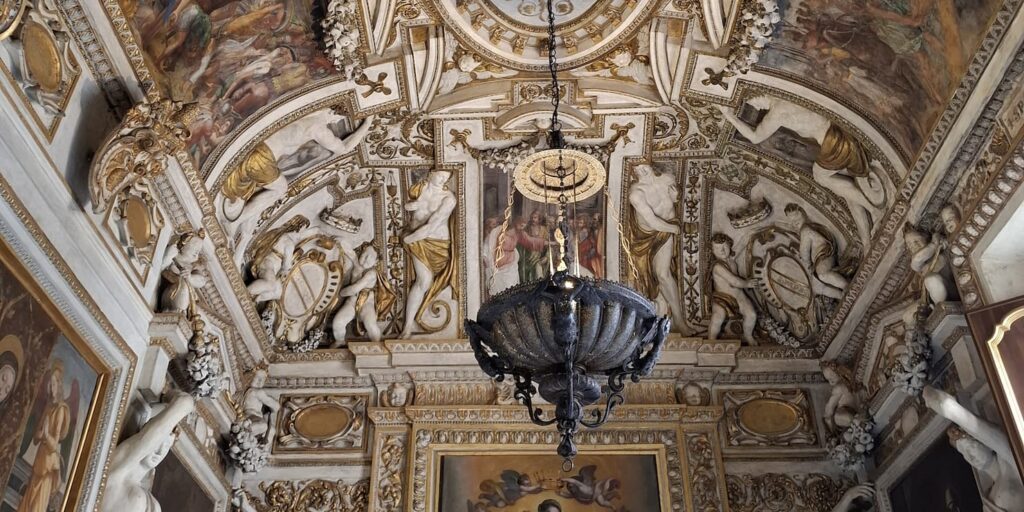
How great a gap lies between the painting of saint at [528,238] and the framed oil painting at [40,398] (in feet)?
16.9

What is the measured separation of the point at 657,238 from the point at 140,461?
630 centimetres

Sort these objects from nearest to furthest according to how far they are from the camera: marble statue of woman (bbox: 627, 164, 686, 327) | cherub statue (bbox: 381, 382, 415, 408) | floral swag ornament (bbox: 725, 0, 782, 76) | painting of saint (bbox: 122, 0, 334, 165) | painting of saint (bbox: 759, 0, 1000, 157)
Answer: painting of saint (bbox: 759, 0, 1000, 157) < painting of saint (bbox: 122, 0, 334, 165) < floral swag ornament (bbox: 725, 0, 782, 76) < cherub statue (bbox: 381, 382, 415, 408) < marble statue of woman (bbox: 627, 164, 686, 327)

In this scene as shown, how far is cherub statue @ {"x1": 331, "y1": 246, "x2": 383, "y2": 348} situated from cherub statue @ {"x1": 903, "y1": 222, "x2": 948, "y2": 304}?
18.8 feet

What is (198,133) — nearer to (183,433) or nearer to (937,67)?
(183,433)

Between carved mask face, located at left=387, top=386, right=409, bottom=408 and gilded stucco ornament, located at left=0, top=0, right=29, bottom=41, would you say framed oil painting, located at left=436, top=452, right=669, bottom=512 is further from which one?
gilded stucco ornament, located at left=0, top=0, right=29, bottom=41

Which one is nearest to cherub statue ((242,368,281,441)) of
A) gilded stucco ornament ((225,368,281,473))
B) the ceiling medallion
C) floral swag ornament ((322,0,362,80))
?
gilded stucco ornament ((225,368,281,473))

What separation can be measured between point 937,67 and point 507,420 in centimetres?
546

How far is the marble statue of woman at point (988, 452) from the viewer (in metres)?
6.50

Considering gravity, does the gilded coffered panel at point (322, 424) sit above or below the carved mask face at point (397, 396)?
below

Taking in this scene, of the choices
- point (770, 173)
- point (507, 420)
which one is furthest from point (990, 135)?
point (507, 420)

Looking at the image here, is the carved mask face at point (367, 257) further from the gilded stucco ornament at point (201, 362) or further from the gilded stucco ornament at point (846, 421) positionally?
the gilded stucco ornament at point (846, 421)

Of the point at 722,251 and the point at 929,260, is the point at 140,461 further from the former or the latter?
the point at 722,251

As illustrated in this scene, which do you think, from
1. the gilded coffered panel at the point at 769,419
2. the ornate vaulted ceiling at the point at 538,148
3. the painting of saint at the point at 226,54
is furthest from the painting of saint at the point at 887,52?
the painting of saint at the point at 226,54

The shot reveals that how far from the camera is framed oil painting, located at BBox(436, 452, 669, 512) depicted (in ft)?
30.9
